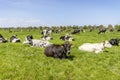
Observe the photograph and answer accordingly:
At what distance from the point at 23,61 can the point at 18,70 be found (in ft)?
5.97

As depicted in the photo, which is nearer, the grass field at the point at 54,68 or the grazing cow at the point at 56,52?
the grass field at the point at 54,68

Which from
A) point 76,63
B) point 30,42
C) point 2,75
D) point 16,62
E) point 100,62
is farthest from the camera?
point 30,42

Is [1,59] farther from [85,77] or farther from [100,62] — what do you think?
[100,62]

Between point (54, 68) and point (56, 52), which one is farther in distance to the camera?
point (56, 52)

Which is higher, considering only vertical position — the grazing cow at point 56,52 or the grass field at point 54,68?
the grazing cow at point 56,52

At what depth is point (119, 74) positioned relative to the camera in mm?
19297

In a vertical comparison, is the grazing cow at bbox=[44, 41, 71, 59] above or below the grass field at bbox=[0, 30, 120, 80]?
above

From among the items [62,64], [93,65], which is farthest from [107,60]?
[62,64]

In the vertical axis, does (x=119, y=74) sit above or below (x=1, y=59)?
below

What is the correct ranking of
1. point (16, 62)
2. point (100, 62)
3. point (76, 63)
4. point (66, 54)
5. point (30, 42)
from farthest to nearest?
point (30, 42) < point (66, 54) < point (100, 62) < point (76, 63) < point (16, 62)

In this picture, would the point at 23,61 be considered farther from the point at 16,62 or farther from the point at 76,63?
the point at 76,63

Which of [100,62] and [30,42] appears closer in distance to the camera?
[100,62]

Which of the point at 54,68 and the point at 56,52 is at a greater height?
the point at 56,52

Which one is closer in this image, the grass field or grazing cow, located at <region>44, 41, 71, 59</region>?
the grass field
